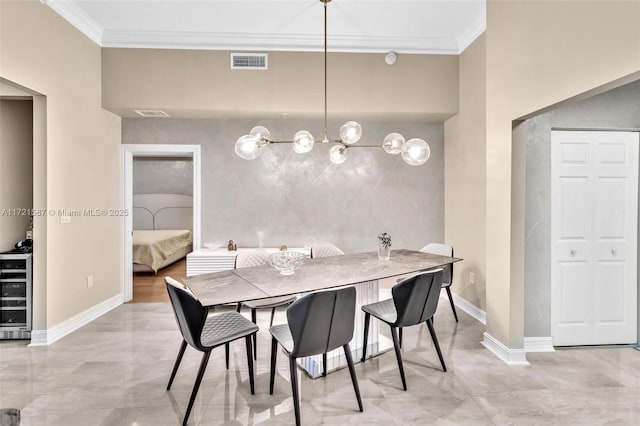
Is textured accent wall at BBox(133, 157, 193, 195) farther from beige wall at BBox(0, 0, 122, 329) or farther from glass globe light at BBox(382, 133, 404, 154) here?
glass globe light at BBox(382, 133, 404, 154)

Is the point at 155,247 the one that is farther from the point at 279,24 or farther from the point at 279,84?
the point at 279,24

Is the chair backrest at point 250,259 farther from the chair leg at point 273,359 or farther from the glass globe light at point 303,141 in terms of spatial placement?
the glass globe light at point 303,141

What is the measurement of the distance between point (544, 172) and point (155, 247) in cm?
556

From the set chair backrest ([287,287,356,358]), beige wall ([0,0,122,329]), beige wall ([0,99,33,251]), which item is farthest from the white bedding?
chair backrest ([287,287,356,358])

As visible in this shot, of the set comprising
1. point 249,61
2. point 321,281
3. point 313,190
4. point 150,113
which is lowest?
point 321,281

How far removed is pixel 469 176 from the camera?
3.85 metres

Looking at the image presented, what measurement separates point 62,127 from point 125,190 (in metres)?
1.21

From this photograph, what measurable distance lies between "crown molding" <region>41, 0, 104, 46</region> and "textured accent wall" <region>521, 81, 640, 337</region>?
435 centimetres

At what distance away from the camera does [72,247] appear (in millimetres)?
3404

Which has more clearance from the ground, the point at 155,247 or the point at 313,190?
the point at 313,190

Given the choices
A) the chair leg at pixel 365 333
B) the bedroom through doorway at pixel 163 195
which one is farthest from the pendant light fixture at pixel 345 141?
the bedroom through doorway at pixel 163 195

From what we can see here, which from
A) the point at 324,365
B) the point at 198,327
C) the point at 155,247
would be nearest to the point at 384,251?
the point at 324,365

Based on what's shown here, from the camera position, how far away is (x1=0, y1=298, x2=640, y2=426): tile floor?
202 cm

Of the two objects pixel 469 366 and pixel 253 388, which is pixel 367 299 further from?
pixel 253 388
